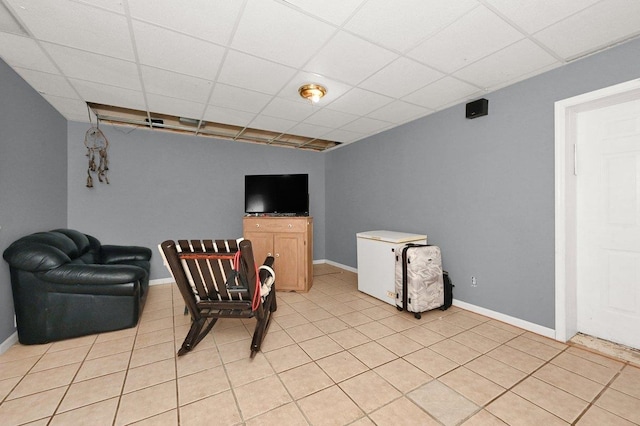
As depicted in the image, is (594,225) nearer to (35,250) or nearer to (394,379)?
(394,379)

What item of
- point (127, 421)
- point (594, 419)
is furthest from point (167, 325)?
point (594, 419)

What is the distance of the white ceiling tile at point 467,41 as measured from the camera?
1.86 metres

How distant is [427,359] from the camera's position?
2141 millimetres

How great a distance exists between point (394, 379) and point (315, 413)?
65 cm

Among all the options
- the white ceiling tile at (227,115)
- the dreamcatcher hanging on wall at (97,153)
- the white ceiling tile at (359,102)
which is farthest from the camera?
the dreamcatcher hanging on wall at (97,153)

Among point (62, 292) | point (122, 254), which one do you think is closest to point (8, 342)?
point (62, 292)

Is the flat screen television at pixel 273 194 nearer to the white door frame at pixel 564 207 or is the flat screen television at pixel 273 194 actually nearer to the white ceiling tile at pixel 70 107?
the white ceiling tile at pixel 70 107

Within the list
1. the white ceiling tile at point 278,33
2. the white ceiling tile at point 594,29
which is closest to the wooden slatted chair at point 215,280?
the white ceiling tile at point 278,33

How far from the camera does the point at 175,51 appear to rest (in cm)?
220

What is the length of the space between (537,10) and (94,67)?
368 cm

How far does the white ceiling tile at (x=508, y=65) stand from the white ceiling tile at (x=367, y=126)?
56.7 inches

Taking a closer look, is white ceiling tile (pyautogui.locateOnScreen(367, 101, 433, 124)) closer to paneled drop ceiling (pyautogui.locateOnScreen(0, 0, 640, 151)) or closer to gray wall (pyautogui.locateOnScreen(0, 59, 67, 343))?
paneled drop ceiling (pyautogui.locateOnScreen(0, 0, 640, 151))

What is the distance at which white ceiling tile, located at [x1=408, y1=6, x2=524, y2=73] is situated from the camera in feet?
6.10

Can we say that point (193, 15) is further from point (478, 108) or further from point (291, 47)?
point (478, 108)
